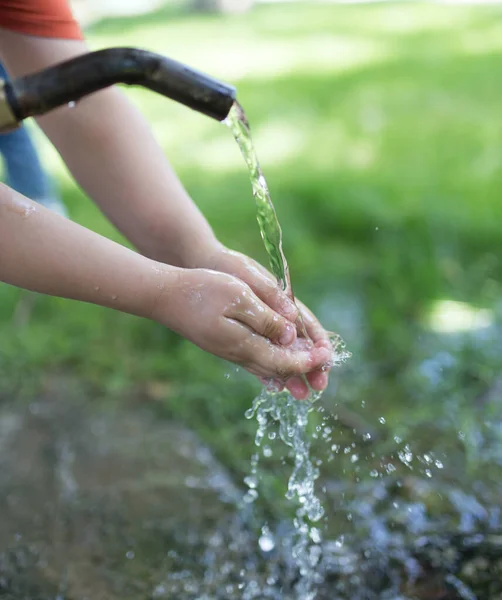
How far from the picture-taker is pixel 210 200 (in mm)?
3348

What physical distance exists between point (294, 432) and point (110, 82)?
1044 mm

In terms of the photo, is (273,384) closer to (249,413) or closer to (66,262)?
(66,262)

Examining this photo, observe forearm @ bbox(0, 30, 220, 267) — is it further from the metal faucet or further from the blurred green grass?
the blurred green grass

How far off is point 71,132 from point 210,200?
64.4 inches

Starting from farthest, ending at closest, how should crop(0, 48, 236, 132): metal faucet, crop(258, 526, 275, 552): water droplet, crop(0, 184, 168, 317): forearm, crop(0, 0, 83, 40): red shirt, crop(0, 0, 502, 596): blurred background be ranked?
crop(0, 0, 502, 596): blurred background < crop(258, 526, 275, 552): water droplet < crop(0, 0, 83, 40): red shirt < crop(0, 184, 168, 317): forearm < crop(0, 48, 236, 132): metal faucet

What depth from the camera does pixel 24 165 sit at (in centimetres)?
248

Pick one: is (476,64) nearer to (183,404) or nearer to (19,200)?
(183,404)

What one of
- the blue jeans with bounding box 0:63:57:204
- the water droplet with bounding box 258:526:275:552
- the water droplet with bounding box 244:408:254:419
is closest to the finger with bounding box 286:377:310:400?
the water droplet with bounding box 244:408:254:419

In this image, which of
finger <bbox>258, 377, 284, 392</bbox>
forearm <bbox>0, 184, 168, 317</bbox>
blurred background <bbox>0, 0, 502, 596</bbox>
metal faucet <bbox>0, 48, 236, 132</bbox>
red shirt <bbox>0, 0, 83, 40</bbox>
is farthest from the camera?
blurred background <bbox>0, 0, 502, 596</bbox>

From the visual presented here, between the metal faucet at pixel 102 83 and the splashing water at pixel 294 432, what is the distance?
0.31 meters

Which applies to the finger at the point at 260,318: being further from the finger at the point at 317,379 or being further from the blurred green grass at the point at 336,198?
the blurred green grass at the point at 336,198

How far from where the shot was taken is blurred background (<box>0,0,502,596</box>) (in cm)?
212

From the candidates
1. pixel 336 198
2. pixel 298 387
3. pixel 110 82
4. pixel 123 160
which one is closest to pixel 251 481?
pixel 298 387

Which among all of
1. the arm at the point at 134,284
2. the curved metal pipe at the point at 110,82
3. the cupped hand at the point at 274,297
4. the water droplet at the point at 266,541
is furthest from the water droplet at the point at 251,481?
the curved metal pipe at the point at 110,82
